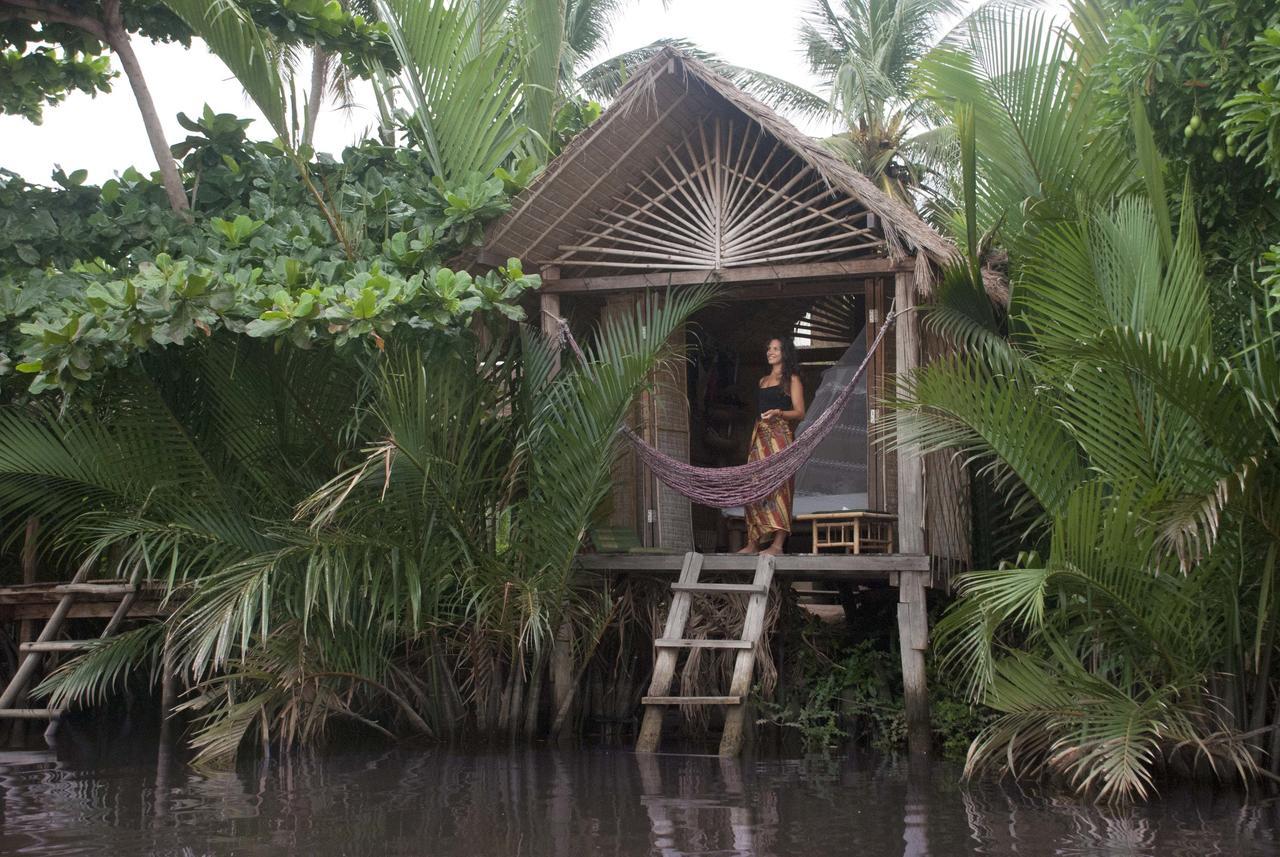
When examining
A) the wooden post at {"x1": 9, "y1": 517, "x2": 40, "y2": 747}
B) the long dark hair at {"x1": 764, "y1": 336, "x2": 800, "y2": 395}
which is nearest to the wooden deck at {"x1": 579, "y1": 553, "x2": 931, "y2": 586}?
the long dark hair at {"x1": 764, "y1": 336, "x2": 800, "y2": 395}

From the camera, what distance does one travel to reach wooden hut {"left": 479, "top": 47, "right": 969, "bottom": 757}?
26.1 ft

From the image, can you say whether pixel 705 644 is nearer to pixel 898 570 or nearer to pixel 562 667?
pixel 562 667

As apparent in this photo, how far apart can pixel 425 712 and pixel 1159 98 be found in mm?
5077

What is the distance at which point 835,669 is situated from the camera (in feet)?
28.5

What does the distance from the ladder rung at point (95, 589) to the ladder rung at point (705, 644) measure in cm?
342

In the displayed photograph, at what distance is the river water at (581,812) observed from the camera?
199 inches

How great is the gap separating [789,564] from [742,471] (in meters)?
0.74

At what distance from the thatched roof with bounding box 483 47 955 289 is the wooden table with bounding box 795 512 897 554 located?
1.46 m

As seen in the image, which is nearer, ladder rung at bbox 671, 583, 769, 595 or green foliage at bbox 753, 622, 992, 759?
ladder rung at bbox 671, 583, 769, 595

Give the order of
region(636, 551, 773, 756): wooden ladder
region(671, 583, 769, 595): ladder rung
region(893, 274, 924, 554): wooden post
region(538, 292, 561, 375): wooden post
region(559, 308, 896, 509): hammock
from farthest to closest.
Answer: region(538, 292, 561, 375): wooden post < region(893, 274, 924, 554): wooden post < region(671, 583, 769, 595): ladder rung < region(559, 308, 896, 509): hammock < region(636, 551, 773, 756): wooden ladder

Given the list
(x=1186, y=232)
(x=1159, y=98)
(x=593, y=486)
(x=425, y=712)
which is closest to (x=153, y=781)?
(x=425, y=712)

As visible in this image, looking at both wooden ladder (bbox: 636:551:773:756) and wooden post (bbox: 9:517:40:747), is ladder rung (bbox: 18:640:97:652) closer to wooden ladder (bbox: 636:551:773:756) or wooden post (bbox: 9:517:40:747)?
wooden post (bbox: 9:517:40:747)

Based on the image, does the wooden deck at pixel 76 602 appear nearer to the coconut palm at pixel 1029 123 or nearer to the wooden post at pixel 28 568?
the wooden post at pixel 28 568

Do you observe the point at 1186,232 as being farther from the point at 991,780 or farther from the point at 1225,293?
the point at 991,780
